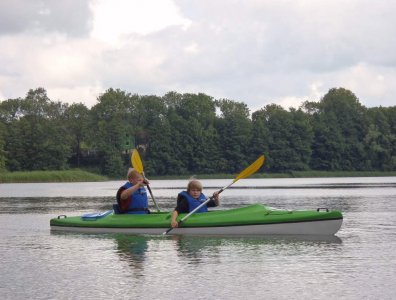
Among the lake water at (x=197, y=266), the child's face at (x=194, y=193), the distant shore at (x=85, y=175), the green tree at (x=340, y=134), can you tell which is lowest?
the lake water at (x=197, y=266)

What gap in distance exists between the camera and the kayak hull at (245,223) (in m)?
17.0

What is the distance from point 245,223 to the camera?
56.6ft

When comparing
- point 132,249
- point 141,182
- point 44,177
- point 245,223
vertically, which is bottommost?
point 132,249

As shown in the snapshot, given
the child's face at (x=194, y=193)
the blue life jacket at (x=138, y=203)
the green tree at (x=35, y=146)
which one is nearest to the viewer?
the child's face at (x=194, y=193)

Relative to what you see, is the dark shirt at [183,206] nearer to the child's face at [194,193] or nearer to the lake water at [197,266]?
the child's face at [194,193]

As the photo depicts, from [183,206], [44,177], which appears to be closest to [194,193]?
[183,206]

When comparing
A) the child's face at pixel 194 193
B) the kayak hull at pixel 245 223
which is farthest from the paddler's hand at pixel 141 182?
the child's face at pixel 194 193

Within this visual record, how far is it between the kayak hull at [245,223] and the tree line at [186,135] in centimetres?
8318

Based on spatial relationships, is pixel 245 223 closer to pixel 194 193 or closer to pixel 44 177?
pixel 194 193

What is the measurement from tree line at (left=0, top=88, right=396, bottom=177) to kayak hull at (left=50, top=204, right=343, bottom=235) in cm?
8318

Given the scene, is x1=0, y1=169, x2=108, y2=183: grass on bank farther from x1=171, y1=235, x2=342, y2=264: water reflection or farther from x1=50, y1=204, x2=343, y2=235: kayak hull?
x1=171, y1=235, x2=342, y2=264: water reflection

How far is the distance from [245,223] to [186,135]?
90.2 m

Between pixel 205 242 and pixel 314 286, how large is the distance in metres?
6.06

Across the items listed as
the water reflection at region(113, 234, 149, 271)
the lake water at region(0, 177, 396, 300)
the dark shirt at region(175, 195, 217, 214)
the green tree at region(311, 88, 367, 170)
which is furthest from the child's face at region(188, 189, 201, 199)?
the green tree at region(311, 88, 367, 170)
